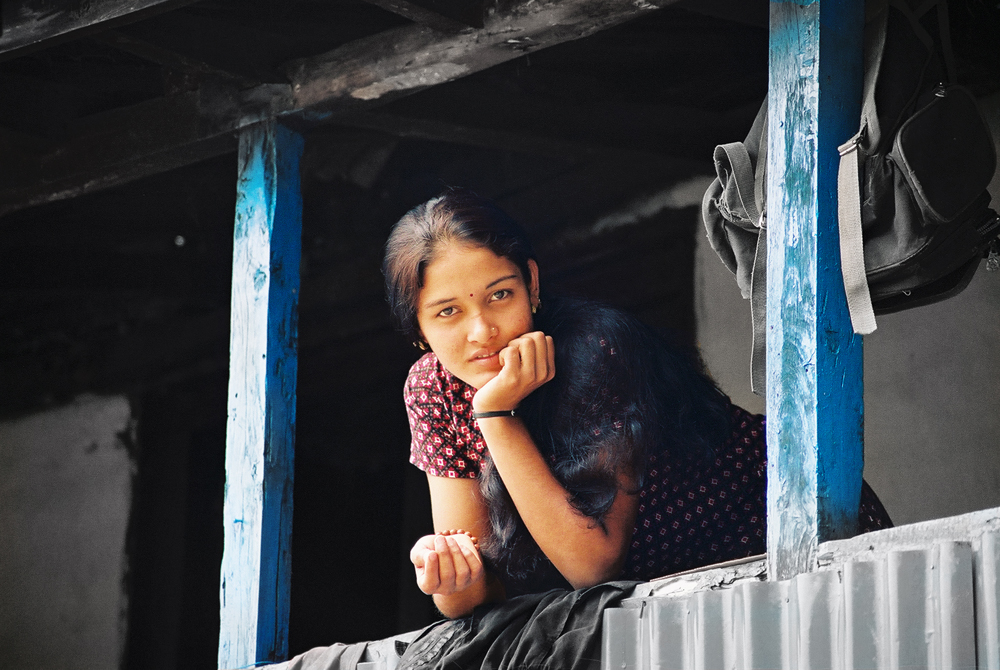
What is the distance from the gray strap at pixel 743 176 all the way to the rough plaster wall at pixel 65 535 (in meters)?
4.22

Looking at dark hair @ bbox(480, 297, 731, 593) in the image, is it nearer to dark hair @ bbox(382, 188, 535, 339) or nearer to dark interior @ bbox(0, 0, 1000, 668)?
dark hair @ bbox(382, 188, 535, 339)

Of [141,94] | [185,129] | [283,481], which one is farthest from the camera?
[141,94]

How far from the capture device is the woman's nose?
4.08 metres

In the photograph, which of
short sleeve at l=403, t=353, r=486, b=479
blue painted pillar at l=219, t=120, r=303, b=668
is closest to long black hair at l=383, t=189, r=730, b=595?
short sleeve at l=403, t=353, r=486, b=479

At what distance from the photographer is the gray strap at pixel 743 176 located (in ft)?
11.9

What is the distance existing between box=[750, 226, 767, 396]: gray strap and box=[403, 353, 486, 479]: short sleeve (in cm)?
99

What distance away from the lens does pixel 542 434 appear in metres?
4.09

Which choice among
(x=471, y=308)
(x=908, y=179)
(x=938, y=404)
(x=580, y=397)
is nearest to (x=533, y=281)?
(x=471, y=308)

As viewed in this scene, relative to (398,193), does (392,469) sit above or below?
below

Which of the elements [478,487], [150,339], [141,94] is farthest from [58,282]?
[478,487]

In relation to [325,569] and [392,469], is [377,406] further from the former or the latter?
[325,569]

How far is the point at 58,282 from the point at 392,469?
1961 mm

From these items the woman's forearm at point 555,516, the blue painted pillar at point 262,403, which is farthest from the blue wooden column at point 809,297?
the blue painted pillar at point 262,403

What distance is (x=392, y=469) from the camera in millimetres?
7027
